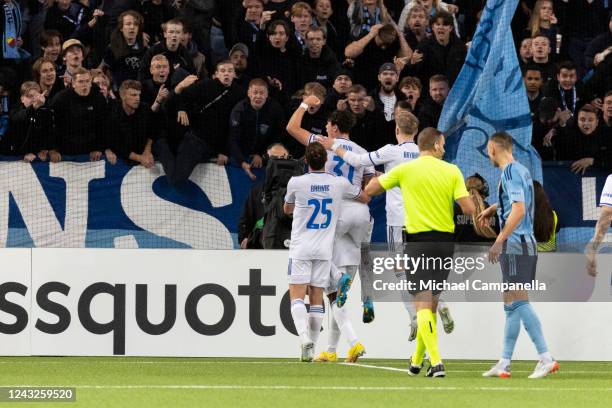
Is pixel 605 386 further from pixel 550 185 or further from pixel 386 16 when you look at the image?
pixel 386 16

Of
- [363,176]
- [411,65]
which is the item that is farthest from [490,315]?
[411,65]

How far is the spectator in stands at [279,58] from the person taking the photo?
720 inches

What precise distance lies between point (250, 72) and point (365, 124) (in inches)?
84.1

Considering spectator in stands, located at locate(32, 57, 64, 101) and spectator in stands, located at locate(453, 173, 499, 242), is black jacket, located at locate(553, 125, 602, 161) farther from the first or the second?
spectator in stands, located at locate(32, 57, 64, 101)

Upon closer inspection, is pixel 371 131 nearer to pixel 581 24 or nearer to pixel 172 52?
pixel 172 52

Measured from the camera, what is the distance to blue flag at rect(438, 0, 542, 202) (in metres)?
16.8

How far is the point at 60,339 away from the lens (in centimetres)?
1433

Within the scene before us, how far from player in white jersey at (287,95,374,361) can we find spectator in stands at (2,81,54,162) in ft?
14.9

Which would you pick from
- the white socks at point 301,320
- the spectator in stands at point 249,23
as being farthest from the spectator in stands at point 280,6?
the white socks at point 301,320

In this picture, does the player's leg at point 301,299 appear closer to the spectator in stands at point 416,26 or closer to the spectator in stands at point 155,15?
the spectator in stands at point 416,26

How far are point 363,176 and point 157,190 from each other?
4.00 meters

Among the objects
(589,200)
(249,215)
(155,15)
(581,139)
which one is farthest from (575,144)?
(155,15)

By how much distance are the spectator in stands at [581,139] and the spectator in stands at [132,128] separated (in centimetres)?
536

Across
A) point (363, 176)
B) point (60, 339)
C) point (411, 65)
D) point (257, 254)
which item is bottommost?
point (60, 339)
